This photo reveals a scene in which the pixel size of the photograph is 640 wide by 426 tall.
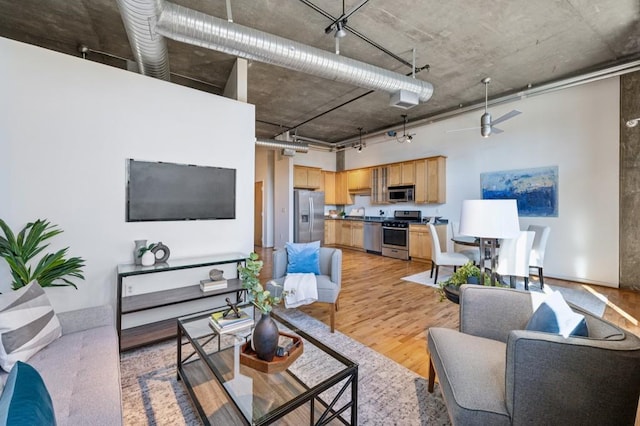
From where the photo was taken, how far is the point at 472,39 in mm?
3270

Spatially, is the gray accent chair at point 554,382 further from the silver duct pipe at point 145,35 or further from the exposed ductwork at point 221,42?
the silver duct pipe at point 145,35

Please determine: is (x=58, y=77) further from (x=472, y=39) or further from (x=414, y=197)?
(x=414, y=197)

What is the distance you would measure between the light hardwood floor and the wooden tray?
1.17 metres

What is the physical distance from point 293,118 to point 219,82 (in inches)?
80.6

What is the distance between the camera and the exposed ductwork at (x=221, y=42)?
220cm

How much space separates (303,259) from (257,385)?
1717mm

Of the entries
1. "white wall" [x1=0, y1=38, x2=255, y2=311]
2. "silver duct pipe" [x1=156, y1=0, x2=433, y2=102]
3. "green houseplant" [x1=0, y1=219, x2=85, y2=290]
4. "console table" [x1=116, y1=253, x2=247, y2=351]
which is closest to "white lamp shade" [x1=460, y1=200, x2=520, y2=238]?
"silver duct pipe" [x1=156, y1=0, x2=433, y2=102]

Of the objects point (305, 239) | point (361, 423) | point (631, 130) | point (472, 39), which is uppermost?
point (472, 39)

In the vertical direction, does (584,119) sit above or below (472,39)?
below

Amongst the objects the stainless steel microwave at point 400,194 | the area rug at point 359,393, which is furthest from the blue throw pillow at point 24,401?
the stainless steel microwave at point 400,194

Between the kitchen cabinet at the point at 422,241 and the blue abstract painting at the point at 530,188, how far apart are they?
119cm

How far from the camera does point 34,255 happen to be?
2326 millimetres

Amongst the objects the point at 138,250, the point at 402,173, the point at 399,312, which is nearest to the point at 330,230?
the point at 402,173

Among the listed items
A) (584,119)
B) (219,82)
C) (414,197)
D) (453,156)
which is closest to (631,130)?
(584,119)
